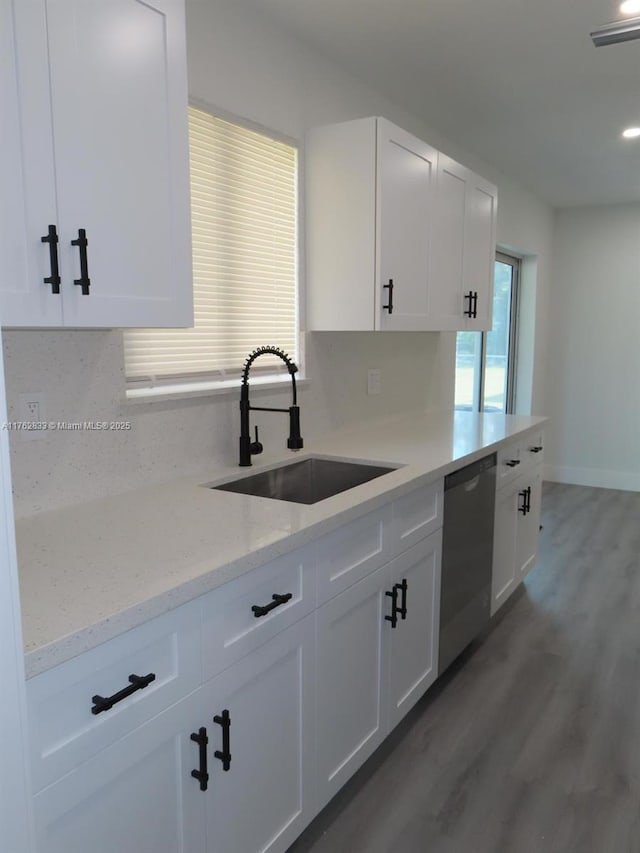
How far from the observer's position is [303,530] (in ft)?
5.07

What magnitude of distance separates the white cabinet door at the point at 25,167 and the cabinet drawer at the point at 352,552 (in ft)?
2.91

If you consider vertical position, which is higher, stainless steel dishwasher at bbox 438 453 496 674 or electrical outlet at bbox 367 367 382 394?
electrical outlet at bbox 367 367 382 394

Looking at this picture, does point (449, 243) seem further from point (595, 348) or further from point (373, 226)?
point (595, 348)

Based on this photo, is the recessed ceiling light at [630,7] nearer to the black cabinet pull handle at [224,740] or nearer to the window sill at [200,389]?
the window sill at [200,389]

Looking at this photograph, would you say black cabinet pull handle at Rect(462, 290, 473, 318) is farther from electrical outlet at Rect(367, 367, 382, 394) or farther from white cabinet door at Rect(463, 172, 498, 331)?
electrical outlet at Rect(367, 367, 382, 394)

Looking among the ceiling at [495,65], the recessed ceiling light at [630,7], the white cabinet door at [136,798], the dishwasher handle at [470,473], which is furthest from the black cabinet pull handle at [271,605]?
the recessed ceiling light at [630,7]

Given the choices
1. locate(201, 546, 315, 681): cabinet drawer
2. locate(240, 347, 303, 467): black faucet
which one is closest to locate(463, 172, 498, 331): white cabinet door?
locate(240, 347, 303, 467): black faucet

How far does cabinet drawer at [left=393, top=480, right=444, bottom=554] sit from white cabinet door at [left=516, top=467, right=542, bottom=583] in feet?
3.50

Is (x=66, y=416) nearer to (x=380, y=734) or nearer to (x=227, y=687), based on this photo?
(x=227, y=687)

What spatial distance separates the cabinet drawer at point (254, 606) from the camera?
132 cm

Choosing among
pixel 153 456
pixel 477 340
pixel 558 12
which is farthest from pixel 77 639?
pixel 477 340

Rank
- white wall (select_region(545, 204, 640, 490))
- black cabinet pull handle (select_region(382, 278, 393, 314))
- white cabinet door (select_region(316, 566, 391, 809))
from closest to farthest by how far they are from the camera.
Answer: white cabinet door (select_region(316, 566, 391, 809)) → black cabinet pull handle (select_region(382, 278, 393, 314)) → white wall (select_region(545, 204, 640, 490))

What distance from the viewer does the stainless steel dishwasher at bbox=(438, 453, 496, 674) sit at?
244 cm

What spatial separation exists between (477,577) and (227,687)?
1629 mm
